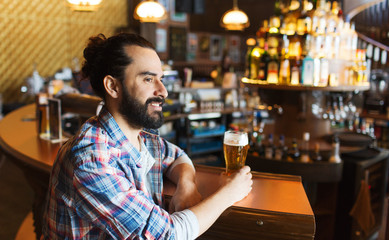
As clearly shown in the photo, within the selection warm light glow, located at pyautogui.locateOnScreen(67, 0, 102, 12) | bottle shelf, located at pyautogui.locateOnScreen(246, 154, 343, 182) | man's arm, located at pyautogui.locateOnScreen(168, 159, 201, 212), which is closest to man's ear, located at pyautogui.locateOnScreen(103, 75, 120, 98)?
man's arm, located at pyautogui.locateOnScreen(168, 159, 201, 212)

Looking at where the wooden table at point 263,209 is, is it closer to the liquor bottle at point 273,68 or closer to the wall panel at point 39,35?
the liquor bottle at point 273,68

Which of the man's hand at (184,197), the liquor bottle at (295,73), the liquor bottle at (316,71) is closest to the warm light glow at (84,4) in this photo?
the liquor bottle at (295,73)

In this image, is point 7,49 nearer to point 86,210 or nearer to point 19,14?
point 19,14

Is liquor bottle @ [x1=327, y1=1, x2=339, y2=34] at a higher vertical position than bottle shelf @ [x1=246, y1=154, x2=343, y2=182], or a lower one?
higher

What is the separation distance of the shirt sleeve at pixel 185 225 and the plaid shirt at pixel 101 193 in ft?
0.08

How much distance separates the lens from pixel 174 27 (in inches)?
301

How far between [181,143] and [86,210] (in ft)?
16.7

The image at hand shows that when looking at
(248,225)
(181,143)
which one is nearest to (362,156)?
(248,225)

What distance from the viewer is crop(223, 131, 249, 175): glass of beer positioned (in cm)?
146

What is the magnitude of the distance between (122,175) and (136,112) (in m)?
0.25

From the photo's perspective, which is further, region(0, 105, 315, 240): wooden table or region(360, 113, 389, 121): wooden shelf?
region(360, 113, 389, 121): wooden shelf

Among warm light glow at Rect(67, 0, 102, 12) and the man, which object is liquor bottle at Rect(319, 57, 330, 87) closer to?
the man

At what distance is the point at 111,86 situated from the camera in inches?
51.3

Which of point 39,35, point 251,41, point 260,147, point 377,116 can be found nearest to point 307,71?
point 260,147
